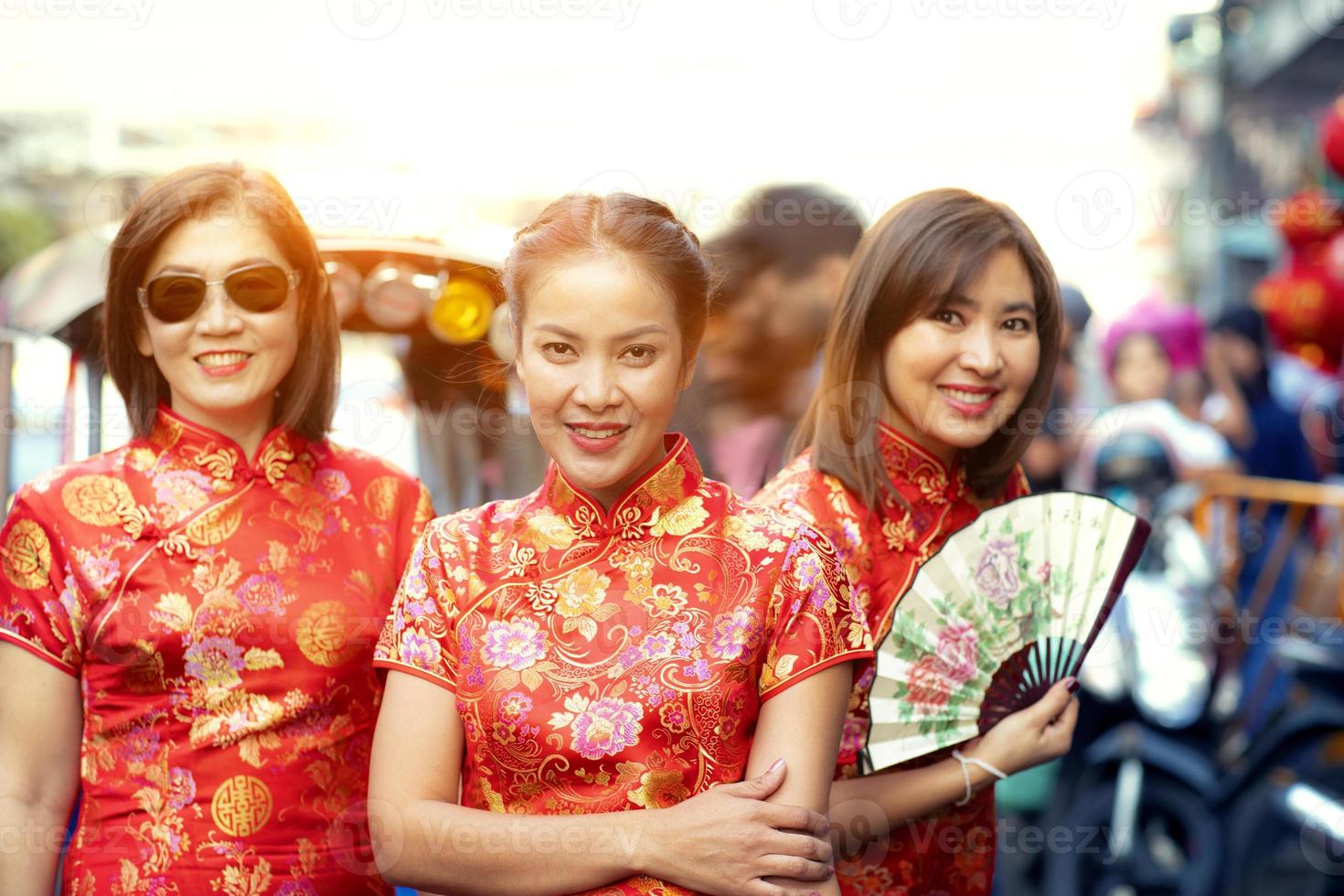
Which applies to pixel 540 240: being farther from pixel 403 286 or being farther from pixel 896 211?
pixel 403 286

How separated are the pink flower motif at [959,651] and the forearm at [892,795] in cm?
14

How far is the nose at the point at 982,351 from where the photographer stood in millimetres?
2295

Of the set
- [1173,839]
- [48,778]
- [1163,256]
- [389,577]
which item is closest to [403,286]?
[389,577]

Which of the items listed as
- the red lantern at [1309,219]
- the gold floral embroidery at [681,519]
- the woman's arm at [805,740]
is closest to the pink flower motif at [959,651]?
the woman's arm at [805,740]

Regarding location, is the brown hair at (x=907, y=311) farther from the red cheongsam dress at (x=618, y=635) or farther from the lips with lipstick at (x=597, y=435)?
the lips with lipstick at (x=597, y=435)

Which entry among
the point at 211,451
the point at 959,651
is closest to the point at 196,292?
the point at 211,451

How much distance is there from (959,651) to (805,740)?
58 cm

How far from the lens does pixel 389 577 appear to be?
2354 millimetres

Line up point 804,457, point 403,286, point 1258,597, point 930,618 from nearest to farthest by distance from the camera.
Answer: point 930,618
point 804,457
point 403,286
point 1258,597

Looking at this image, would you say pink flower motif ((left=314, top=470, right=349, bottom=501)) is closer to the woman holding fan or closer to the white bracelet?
the woman holding fan

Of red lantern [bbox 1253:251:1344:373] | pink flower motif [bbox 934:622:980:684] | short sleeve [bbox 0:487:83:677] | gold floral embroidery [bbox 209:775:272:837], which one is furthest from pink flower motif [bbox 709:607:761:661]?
red lantern [bbox 1253:251:1344:373]

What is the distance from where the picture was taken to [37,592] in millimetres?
2199

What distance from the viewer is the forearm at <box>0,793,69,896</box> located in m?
2.13

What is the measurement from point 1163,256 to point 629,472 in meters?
30.0
